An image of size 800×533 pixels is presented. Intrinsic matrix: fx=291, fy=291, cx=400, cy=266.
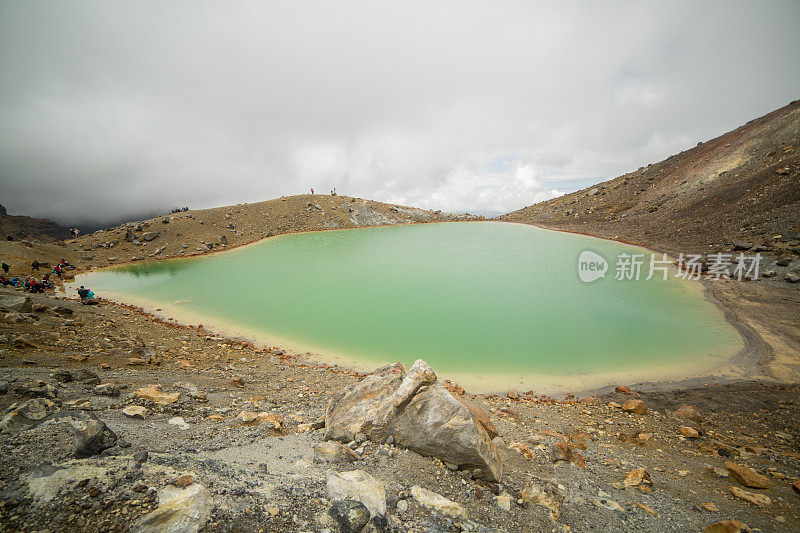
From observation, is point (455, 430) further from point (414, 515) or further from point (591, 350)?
point (591, 350)

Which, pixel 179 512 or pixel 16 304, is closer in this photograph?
pixel 179 512

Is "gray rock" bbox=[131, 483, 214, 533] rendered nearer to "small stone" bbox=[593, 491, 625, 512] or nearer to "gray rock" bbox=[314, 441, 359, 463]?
"gray rock" bbox=[314, 441, 359, 463]

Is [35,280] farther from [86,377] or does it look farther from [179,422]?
[179,422]

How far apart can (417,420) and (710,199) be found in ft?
132

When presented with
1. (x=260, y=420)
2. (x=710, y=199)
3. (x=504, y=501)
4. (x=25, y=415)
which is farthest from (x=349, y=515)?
(x=710, y=199)

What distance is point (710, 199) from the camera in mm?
29062

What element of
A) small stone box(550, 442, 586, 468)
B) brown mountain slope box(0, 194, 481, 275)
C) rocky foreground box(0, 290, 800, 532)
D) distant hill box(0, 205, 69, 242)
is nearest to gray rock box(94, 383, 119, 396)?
rocky foreground box(0, 290, 800, 532)

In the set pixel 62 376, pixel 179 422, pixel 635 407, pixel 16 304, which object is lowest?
pixel 635 407

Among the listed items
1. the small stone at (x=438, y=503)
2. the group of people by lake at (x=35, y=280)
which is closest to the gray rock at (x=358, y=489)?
the small stone at (x=438, y=503)

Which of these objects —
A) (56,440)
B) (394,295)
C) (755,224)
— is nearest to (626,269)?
(755,224)

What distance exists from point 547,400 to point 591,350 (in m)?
4.19

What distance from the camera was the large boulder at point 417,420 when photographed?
174 inches

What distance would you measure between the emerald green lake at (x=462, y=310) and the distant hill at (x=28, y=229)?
91.3 meters

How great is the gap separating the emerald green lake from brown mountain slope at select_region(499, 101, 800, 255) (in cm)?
567
